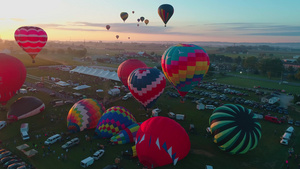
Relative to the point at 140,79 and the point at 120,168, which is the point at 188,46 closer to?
the point at 140,79

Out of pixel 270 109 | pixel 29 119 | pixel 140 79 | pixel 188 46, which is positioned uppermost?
pixel 188 46

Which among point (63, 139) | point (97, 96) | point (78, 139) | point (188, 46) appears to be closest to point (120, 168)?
point (78, 139)

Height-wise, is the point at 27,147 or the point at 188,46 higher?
the point at 188,46

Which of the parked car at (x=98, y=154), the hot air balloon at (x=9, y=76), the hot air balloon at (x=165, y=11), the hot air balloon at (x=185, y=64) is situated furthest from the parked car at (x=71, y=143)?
the hot air balloon at (x=165, y=11)

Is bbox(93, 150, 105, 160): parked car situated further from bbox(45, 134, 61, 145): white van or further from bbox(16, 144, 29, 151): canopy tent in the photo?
bbox(16, 144, 29, 151): canopy tent

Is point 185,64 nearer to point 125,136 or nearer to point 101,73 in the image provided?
point 125,136

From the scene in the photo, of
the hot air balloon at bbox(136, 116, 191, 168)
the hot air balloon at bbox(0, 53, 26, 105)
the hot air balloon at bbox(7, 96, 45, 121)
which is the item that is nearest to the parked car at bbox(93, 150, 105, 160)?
the hot air balloon at bbox(136, 116, 191, 168)
